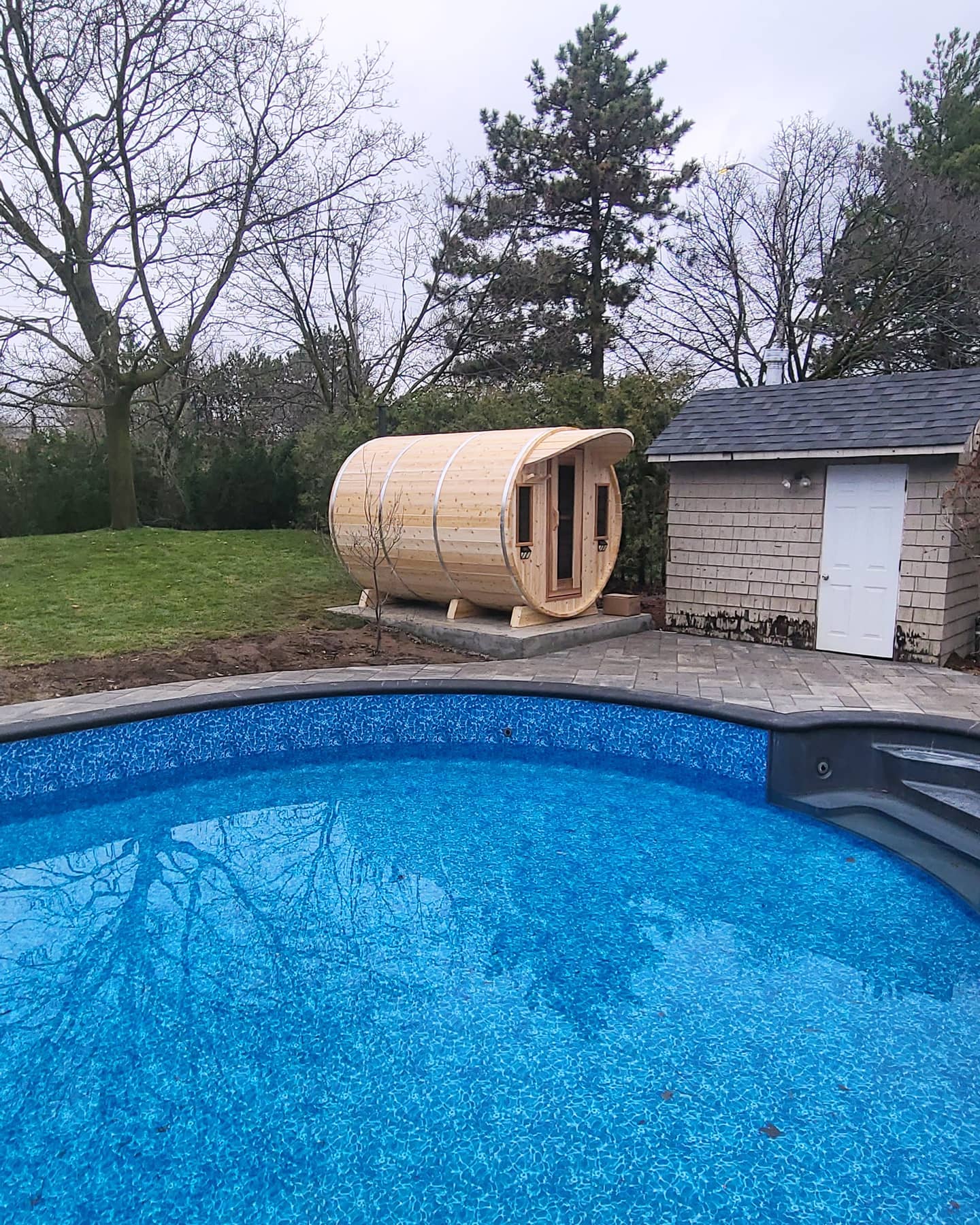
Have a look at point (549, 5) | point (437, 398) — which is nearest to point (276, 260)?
point (437, 398)

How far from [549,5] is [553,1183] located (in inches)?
780

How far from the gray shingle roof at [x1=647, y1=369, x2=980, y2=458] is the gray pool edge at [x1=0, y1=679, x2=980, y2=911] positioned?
2.96m

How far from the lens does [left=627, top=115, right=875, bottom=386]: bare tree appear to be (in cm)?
1480

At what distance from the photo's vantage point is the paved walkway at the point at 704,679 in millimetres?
5973

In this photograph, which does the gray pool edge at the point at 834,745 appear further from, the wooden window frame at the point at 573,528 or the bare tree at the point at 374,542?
the bare tree at the point at 374,542

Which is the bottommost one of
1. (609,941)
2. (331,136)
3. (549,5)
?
(609,941)

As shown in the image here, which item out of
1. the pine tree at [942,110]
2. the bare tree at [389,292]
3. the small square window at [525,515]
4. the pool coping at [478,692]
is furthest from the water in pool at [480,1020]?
the pine tree at [942,110]

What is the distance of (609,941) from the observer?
3.78m

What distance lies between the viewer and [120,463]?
1473cm

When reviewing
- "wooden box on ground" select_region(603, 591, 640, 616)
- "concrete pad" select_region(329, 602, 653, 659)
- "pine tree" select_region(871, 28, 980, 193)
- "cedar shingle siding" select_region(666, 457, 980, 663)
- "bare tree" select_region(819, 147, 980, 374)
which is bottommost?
"concrete pad" select_region(329, 602, 653, 659)

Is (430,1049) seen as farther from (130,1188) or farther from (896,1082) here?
(896,1082)

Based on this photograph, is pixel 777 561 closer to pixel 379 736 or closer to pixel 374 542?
pixel 374 542

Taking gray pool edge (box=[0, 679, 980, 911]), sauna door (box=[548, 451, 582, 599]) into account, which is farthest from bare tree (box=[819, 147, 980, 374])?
gray pool edge (box=[0, 679, 980, 911])

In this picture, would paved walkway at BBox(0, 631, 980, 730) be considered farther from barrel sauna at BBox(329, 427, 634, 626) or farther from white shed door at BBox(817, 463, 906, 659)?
barrel sauna at BBox(329, 427, 634, 626)
